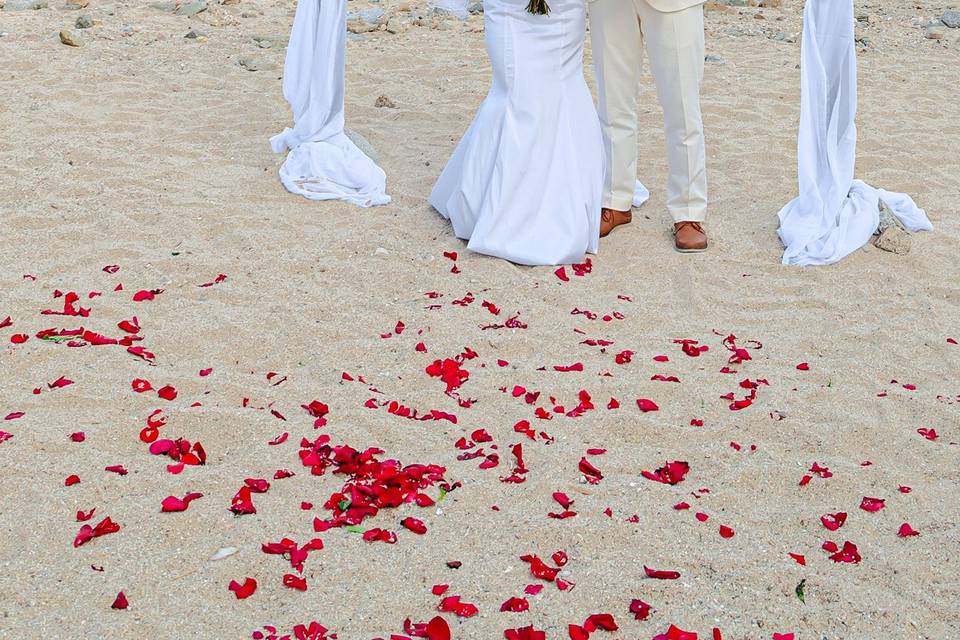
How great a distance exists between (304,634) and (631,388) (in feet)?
4.80

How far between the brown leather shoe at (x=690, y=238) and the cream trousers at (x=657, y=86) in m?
0.03

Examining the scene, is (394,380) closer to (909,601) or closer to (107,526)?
(107,526)

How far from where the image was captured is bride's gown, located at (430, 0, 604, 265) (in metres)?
4.09

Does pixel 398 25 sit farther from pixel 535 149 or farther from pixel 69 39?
pixel 535 149

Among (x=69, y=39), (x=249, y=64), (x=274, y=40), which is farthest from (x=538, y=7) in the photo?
(x=69, y=39)

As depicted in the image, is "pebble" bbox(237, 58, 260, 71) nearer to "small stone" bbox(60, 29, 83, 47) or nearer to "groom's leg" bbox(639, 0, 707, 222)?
"small stone" bbox(60, 29, 83, 47)

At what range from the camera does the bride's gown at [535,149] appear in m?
4.09

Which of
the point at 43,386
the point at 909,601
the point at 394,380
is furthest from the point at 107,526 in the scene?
the point at 909,601

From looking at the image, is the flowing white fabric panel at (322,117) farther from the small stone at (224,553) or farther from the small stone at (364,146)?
the small stone at (224,553)

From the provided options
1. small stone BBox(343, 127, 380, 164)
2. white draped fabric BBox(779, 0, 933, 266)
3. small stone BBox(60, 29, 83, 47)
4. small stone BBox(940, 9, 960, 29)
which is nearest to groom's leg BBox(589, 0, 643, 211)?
white draped fabric BBox(779, 0, 933, 266)

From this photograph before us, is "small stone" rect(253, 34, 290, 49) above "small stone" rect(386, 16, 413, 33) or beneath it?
above

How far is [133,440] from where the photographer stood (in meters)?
2.83

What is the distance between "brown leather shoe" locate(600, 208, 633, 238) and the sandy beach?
0.07m

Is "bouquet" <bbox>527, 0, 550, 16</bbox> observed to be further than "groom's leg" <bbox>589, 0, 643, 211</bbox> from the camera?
No
